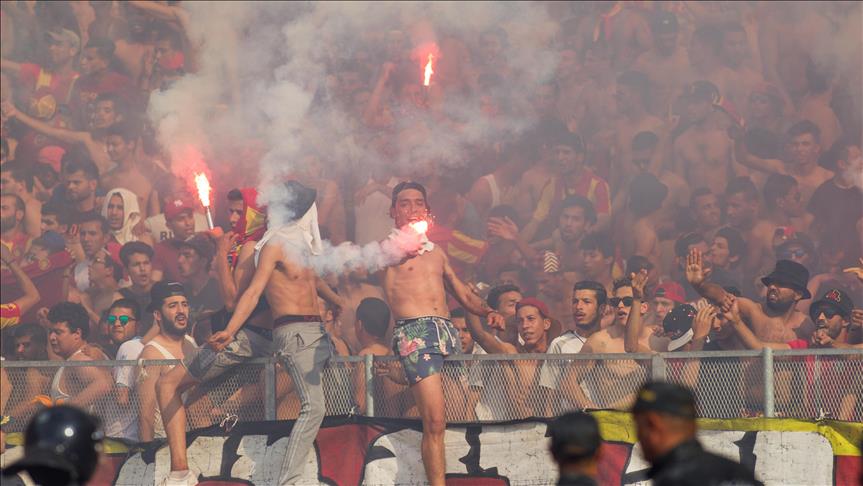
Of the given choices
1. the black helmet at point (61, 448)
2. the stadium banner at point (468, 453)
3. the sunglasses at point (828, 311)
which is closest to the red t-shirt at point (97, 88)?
the stadium banner at point (468, 453)

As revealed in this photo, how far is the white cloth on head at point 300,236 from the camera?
10.2 meters

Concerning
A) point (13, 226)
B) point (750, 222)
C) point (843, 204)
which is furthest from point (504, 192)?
point (13, 226)

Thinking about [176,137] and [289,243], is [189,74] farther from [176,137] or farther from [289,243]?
[289,243]

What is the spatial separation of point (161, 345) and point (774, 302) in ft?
17.0

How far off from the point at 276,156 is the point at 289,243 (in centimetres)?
579

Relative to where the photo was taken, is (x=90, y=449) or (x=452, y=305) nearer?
(x=90, y=449)

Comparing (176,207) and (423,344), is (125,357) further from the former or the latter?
(176,207)

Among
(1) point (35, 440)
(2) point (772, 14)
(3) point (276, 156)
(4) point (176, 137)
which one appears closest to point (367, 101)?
(3) point (276, 156)

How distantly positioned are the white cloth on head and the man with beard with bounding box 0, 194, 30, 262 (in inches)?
216

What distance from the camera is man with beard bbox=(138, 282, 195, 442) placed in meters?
10.2

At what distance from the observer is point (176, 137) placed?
53.1 ft

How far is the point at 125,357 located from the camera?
438 inches

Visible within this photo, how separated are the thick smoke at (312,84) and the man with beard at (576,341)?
4.63 m

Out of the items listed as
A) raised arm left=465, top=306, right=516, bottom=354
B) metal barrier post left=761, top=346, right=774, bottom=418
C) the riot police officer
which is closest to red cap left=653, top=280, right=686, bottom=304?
raised arm left=465, top=306, right=516, bottom=354
